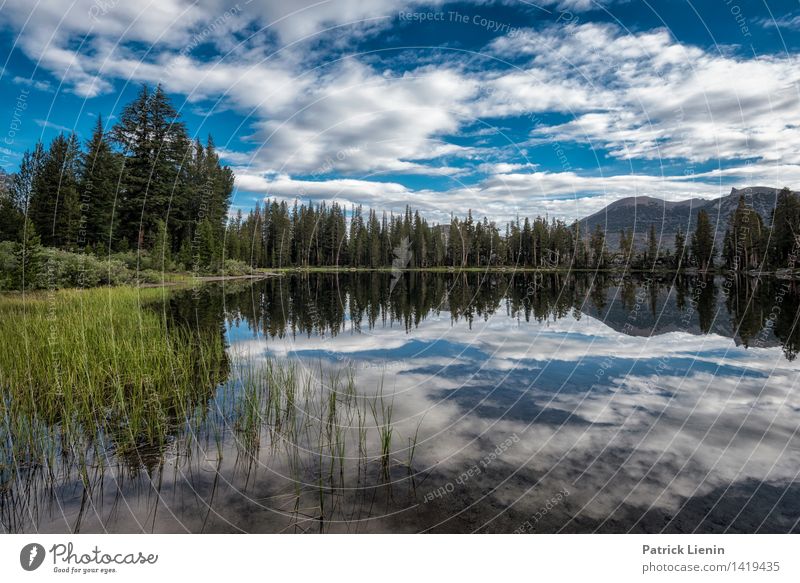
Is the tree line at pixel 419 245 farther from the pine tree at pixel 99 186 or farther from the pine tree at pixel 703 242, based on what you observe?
the pine tree at pixel 99 186

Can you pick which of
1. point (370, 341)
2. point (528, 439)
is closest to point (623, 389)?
point (528, 439)

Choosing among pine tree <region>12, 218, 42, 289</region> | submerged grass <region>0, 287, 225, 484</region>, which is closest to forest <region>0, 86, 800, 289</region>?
pine tree <region>12, 218, 42, 289</region>

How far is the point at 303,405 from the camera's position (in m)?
7.99

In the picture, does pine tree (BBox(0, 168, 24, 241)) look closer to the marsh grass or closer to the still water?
the marsh grass

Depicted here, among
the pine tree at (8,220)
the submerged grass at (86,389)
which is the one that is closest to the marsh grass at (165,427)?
the submerged grass at (86,389)

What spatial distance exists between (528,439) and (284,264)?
92747 mm

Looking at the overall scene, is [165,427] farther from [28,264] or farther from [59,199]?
[59,199]

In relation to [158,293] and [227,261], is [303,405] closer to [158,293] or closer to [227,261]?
[158,293]
